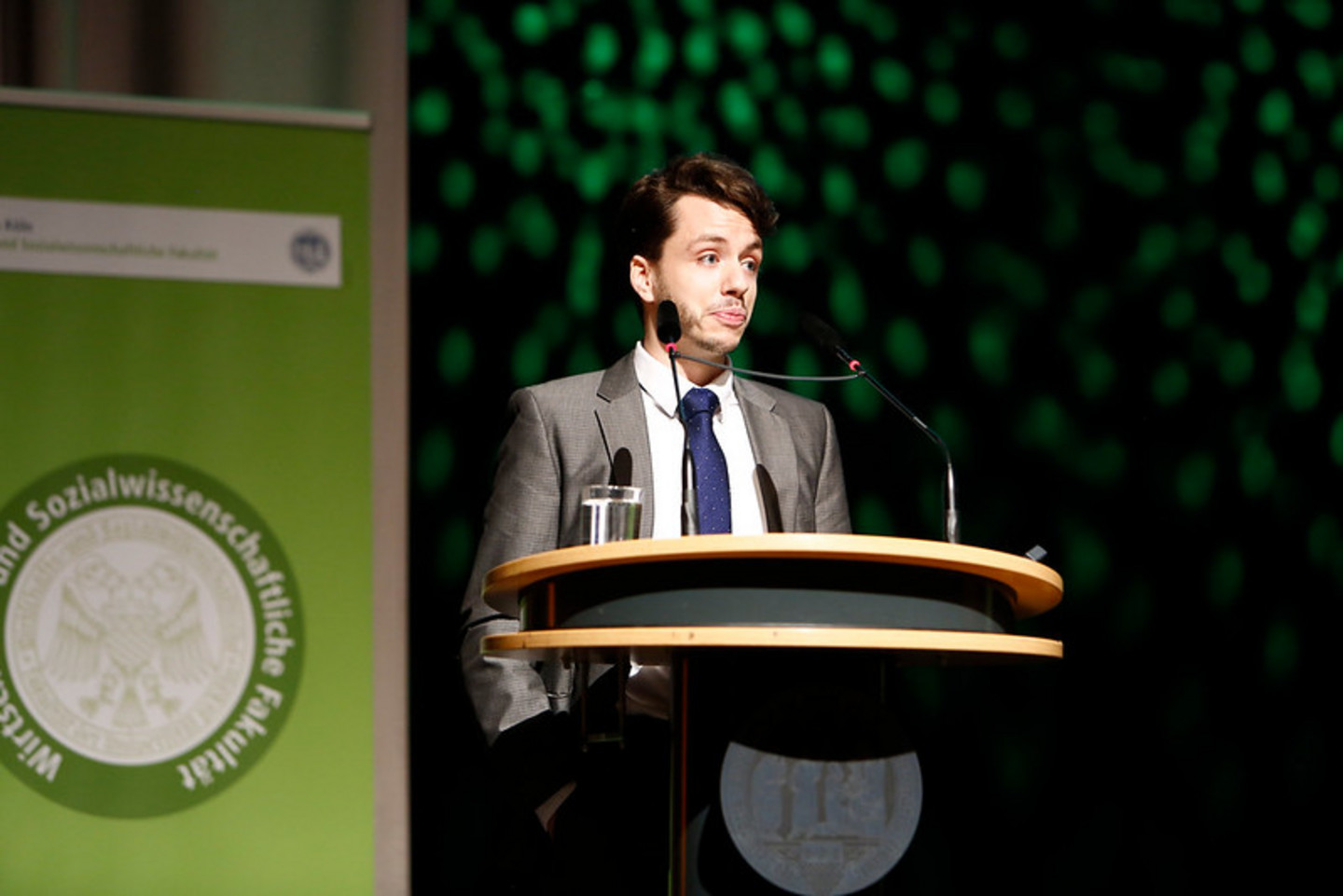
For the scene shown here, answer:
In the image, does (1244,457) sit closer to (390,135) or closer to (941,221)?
(941,221)

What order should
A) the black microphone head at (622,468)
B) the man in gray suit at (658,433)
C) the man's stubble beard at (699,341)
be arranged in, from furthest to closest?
the man's stubble beard at (699,341) < the black microphone head at (622,468) < the man in gray suit at (658,433)

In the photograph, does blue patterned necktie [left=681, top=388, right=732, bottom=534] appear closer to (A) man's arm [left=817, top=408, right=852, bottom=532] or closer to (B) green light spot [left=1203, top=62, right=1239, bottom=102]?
(A) man's arm [left=817, top=408, right=852, bottom=532]

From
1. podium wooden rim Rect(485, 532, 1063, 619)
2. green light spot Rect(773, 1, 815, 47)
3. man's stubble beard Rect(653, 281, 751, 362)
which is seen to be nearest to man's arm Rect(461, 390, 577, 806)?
man's stubble beard Rect(653, 281, 751, 362)

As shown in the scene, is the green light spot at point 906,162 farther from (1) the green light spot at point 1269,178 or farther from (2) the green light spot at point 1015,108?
(1) the green light spot at point 1269,178

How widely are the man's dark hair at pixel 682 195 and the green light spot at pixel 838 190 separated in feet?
1.17

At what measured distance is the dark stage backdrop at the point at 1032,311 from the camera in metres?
3.20

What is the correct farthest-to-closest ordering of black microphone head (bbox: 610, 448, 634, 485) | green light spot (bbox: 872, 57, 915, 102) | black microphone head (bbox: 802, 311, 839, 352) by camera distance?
green light spot (bbox: 872, 57, 915, 102) → black microphone head (bbox: 610, 448, 634, 485) → black microphone head (bbox: 802, 311, 839, 352)

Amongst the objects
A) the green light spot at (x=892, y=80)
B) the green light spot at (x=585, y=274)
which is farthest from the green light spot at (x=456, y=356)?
the green light spot at (x=892, y=80)

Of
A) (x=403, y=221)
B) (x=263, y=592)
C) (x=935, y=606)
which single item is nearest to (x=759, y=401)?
(x=403, y=221)

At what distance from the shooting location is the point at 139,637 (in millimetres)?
2562

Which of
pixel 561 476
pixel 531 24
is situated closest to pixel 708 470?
pixel 561 476

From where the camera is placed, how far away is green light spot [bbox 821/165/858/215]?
339cm

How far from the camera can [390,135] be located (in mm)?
2990

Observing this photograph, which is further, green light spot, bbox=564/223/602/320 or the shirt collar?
green light spot, bbox=564/223/602/320
